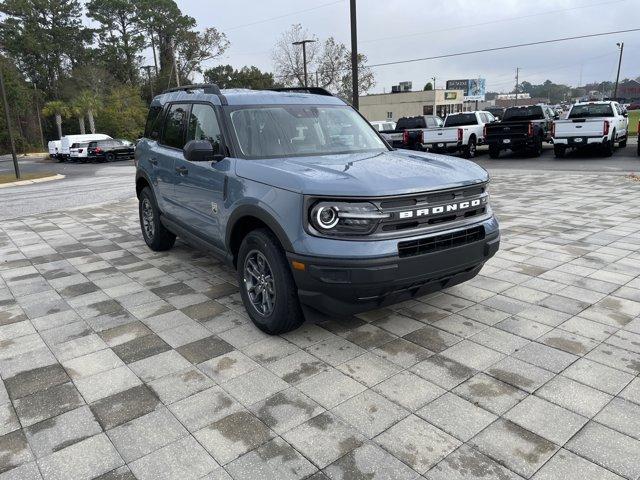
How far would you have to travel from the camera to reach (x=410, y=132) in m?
20.9

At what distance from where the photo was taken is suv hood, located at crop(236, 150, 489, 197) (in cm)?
339

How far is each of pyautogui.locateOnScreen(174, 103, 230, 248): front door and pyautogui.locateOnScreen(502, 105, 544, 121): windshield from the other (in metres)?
17.6

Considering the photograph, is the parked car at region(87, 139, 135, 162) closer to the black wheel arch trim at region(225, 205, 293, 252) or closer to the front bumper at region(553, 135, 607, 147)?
the front bumper at region(553, 135, 607, 147)

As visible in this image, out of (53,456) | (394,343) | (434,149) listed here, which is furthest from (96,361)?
(434,149)

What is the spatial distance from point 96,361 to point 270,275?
1438mm

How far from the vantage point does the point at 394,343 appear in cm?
386

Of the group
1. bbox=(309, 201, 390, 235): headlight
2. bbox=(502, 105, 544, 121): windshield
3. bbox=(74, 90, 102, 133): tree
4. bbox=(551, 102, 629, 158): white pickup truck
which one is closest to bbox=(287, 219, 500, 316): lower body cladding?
bbox=(309, 201, 390, 235): headlight

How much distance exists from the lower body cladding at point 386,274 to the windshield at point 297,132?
4.19 feet

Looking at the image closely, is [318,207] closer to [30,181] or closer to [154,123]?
[154,123]

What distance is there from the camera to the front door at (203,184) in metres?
4.49

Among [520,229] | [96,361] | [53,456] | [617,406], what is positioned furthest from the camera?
[520,229]

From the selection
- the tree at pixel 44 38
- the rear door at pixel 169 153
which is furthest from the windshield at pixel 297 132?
the tree at pixel 44 38

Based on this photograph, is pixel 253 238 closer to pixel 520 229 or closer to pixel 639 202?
pixel 520 229

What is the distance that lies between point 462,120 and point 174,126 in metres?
17.4
